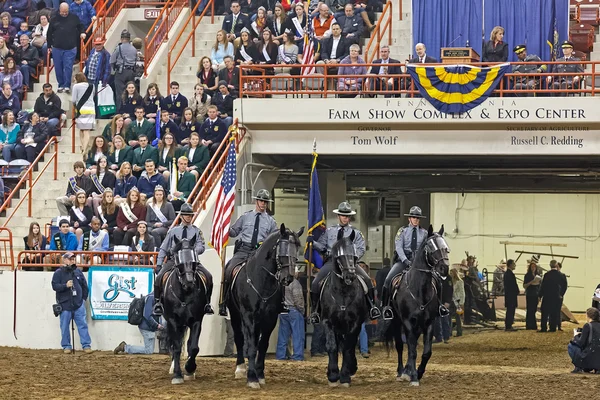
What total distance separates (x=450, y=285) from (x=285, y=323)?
888 centimetres

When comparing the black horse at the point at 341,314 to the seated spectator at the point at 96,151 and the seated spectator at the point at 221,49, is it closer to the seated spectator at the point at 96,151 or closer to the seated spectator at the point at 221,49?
the seated spectator at the point at 96,151

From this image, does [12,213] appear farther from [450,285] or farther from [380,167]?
[450,285]

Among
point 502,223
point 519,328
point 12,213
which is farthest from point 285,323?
point 502,223

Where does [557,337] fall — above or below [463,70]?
below

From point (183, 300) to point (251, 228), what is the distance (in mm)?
A: 1502

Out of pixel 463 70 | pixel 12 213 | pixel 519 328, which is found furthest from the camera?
pixel 519 328

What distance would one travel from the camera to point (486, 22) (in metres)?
27.2

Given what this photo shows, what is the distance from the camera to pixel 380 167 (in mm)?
29922

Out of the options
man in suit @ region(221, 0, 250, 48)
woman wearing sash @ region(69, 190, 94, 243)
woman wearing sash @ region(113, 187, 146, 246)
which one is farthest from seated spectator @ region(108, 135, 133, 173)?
man in suit @ region(221, 0, 250, 48)

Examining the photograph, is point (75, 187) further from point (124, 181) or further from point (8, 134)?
point (8, 134)

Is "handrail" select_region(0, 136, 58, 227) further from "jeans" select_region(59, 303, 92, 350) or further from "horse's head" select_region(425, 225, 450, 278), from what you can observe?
"horse's head" select_region(425, 225, 450, 278)

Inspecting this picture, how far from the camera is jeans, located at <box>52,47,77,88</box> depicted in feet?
96.8

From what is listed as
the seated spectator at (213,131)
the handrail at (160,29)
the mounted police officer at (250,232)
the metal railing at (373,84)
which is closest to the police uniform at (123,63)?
the handrail at (160,29)

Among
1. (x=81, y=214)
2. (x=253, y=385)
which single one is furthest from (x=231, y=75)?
(x=253, y=385)
